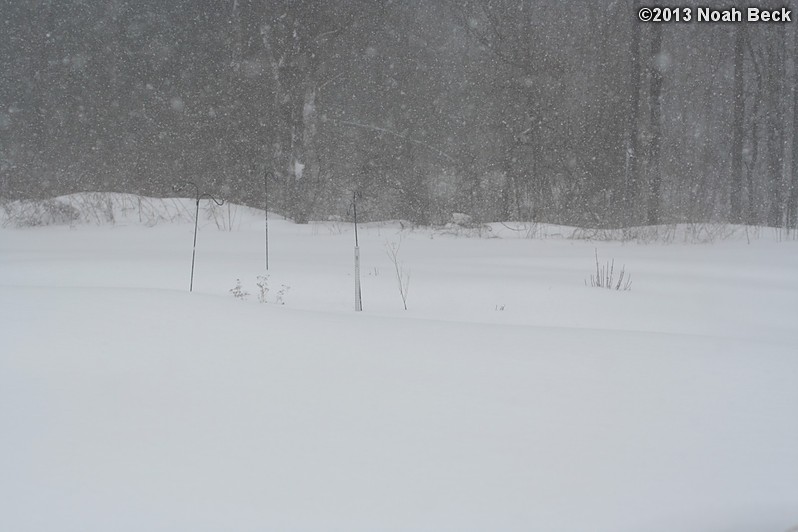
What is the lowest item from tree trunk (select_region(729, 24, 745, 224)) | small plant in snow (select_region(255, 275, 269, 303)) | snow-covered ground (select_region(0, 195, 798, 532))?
snow-covered ground (select_region(0, 195, 798, 532))

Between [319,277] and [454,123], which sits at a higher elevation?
[454,123]

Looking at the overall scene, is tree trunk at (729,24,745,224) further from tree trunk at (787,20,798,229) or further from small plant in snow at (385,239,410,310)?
small plant in snow at (385,239,410,310)

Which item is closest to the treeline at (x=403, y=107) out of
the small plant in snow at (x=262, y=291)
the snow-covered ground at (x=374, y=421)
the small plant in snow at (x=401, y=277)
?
the small plant in snow at (x=401, y=277)

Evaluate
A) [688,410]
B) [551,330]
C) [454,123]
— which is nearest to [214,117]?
[454,123]

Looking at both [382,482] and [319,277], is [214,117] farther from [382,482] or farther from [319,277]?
[382,482]

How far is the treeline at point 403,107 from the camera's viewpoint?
53.1 ft

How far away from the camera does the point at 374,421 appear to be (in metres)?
2.52

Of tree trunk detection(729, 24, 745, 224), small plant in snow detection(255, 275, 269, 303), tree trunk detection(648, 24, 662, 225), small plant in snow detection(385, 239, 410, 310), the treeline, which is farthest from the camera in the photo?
the treeline

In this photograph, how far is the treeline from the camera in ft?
53.1

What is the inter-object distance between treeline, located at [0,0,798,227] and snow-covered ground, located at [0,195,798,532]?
12026mm

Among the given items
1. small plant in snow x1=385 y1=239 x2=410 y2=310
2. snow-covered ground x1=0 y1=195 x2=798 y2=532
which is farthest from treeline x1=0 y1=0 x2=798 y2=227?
snow-covered ground x1=0 y1=195 x2=798 y2=532

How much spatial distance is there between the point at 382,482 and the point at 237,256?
22.1ft

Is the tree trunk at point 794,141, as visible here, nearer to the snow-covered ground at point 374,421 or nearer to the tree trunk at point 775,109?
the tree trunk at point 775,109

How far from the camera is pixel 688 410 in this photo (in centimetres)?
268
